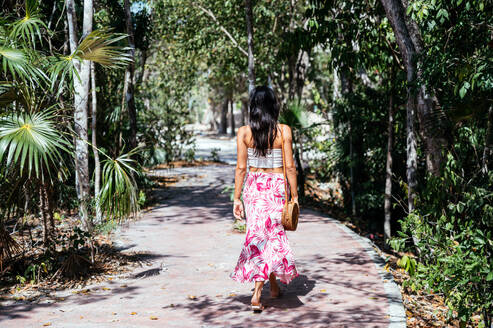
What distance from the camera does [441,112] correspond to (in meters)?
6.80

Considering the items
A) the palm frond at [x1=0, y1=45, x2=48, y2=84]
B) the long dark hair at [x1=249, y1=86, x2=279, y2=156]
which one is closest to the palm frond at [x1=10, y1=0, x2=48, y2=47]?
the palm frond at [x1=0, y1=45, x2=48, y2=84]

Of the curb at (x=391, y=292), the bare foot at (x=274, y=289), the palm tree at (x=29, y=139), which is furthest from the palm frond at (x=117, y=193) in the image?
the curb at (x=391, y=292)

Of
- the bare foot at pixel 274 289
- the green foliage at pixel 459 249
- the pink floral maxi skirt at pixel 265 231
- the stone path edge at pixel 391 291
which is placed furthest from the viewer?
the bare foot at pixel 274 289

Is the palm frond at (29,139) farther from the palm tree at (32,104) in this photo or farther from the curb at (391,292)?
the curb at (391,292)

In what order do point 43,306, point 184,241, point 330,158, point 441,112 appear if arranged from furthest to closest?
point 330,158 → point 184,241 → point 441,112 → point 43,306

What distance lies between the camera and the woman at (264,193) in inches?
197

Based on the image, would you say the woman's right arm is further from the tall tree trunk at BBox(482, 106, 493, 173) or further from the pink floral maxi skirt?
the tall tree trunk at BBox(482, 106, 493, 173)

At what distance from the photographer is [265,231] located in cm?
507

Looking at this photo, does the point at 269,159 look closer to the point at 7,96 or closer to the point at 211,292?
the point at 211,292

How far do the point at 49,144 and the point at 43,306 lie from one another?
1667mm

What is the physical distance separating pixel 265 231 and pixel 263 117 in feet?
3.52

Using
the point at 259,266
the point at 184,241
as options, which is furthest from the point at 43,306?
the point at 184,241

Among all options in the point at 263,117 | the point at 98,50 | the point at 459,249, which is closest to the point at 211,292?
the point at 263,117

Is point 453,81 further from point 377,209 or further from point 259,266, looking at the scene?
point 377,209
